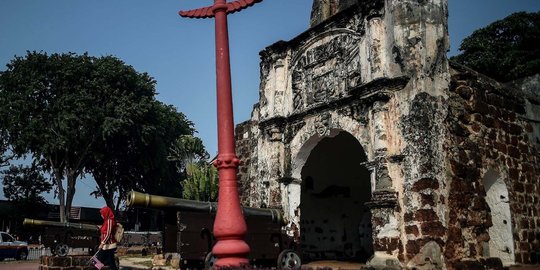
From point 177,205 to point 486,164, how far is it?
5986mm

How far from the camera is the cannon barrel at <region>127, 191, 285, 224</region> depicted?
8.57 metres

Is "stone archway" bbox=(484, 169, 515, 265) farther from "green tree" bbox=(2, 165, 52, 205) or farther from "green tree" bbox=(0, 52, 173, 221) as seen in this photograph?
"green tree" bbox=(2, 165, 52, 205)

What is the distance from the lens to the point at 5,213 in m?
31.7

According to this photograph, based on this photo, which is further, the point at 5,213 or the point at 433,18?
the point at 5,213

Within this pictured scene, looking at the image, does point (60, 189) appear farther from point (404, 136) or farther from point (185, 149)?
point (404, 136)

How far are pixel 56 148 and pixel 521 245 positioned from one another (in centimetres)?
2018

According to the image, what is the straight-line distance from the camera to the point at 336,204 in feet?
44.5

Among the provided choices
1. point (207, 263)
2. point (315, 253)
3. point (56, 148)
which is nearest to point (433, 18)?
point (207, 263)

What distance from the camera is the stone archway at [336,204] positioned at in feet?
42.4

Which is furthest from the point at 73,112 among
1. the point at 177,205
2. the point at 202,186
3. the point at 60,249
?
Answer: the point at 177,205

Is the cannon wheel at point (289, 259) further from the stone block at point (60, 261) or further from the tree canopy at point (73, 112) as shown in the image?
the tree canopy at point (73, 112)

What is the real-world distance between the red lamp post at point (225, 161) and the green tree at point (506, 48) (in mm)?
16274

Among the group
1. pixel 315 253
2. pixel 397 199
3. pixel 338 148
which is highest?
pixel 338 148

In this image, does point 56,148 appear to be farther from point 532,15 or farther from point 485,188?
point 532,15
